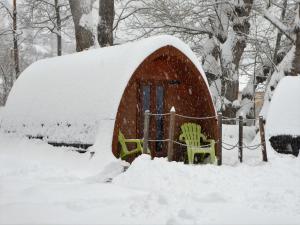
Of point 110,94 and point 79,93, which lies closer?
point 110,94

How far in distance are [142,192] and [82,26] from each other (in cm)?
1067

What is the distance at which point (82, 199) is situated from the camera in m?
6.21

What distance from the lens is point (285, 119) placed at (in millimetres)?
11828

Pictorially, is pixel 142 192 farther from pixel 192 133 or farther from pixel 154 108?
pixel 192 133

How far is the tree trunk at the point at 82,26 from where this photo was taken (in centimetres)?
1634

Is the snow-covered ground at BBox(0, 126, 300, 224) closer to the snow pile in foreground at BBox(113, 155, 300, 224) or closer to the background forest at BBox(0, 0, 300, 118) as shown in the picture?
the snow pile in foreground at BBox(113, 155, 300, 224)

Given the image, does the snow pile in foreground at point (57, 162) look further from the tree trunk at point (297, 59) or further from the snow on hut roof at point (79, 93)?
the tree trunk at point (297, 59)

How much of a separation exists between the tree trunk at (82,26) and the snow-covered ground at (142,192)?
6496 mm

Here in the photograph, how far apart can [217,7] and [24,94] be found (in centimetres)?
881

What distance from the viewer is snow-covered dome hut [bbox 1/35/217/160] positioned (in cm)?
1027

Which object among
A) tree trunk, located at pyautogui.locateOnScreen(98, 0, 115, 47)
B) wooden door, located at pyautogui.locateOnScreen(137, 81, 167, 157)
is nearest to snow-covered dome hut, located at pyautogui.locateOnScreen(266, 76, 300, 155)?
wooden door, located at pyautogui.locateOnScreen(137, 81, 167, 157)

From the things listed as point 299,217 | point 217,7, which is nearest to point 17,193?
point 299,217

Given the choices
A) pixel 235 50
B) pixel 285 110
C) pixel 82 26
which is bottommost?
pixel 285 110

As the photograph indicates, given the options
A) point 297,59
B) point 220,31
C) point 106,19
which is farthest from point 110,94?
point 220,31
